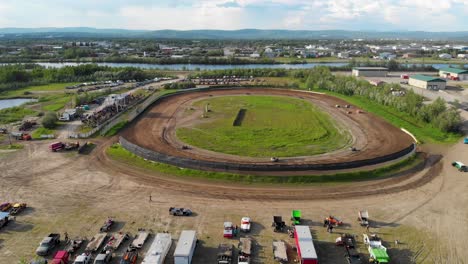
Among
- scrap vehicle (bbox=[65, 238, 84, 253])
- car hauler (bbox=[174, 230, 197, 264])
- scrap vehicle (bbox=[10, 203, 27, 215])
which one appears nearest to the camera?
car hauler (bbox=[174, 230, 197, 264])

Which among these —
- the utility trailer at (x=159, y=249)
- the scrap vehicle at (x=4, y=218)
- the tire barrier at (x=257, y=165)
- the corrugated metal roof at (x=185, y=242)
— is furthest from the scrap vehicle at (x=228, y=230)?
the scrap vehicle at (x=4, y=218)

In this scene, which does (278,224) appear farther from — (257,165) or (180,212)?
(257,165)

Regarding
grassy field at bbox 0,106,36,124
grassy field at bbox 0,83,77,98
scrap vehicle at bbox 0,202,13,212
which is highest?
grassy field at bbox 0,83,77,98

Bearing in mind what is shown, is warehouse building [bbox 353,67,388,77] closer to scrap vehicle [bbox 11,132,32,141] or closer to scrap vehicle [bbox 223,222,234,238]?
scrap vehicle [bbox 223,222,234,238]

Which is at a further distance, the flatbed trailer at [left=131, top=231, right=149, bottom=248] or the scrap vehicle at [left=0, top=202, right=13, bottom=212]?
the scrap vehicle at [left=0, top=202, right=13, bottom=212]

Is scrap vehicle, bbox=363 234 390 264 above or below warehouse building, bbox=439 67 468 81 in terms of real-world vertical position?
below

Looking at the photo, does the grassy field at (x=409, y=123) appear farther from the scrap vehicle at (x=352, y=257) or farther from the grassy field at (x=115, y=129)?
the grassy field at (x=115, y=129)

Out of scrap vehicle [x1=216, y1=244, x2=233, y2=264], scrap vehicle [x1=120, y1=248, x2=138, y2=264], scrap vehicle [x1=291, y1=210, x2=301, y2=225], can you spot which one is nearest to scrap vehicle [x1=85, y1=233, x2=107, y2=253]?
scrap vehicle [x1=120, y1=248, x2=138, y2=264]
